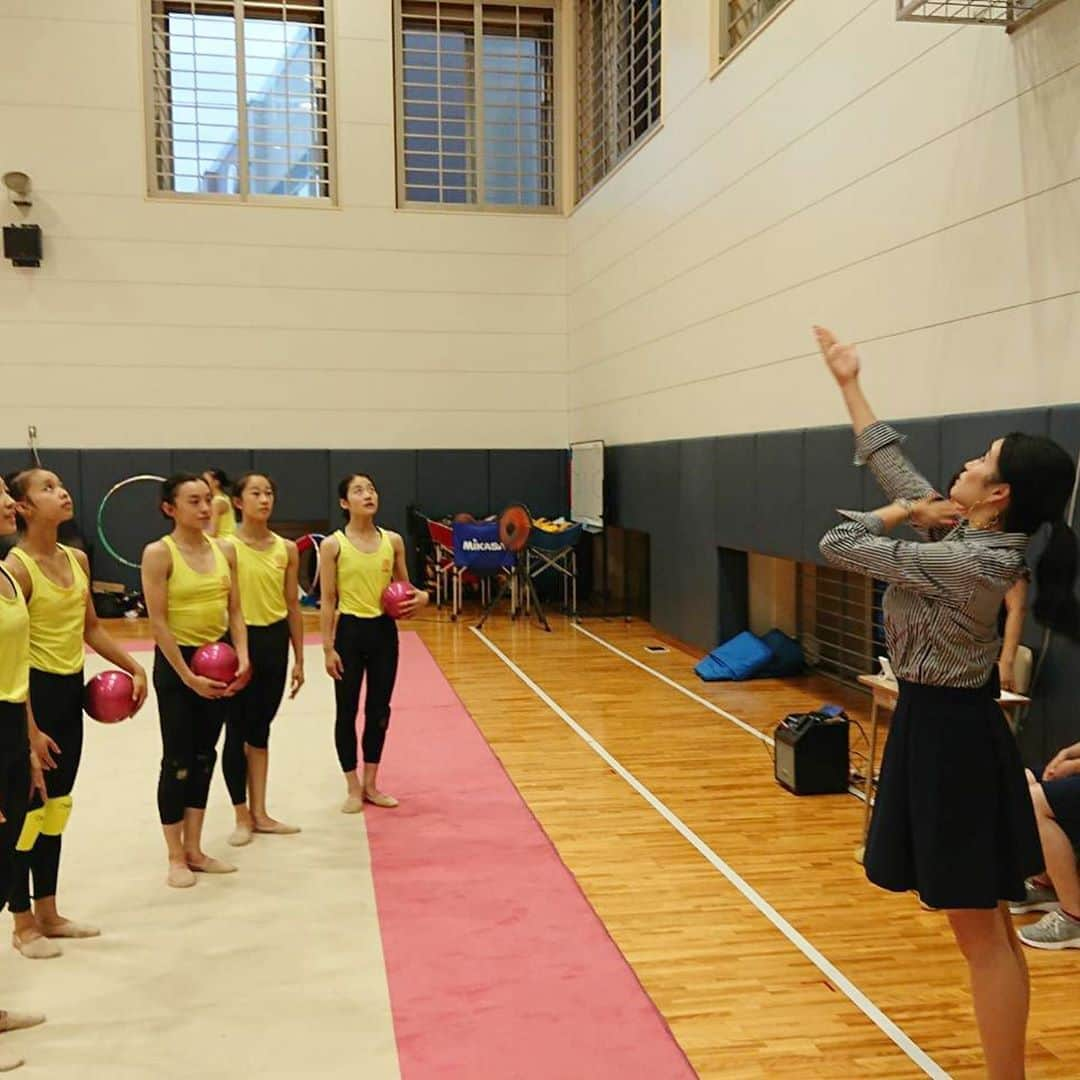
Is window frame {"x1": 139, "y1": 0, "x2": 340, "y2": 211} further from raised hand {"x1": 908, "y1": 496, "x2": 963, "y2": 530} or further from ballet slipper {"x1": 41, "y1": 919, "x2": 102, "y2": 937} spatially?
raised hand {"x1": 908, "y1": 496, "x2": 963, "y2": 530}

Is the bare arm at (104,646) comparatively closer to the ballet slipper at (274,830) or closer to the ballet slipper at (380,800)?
the ballet slipper at (274,830)

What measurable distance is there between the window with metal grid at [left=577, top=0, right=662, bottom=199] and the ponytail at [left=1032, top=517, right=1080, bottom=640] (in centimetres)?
798

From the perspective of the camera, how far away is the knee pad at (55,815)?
3258 mm

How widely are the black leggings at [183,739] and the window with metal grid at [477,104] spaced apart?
9145mm

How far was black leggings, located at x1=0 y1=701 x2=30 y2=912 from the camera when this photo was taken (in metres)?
2.60

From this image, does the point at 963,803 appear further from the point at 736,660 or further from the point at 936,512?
the point at 736,660

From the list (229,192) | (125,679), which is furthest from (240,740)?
(229,192)

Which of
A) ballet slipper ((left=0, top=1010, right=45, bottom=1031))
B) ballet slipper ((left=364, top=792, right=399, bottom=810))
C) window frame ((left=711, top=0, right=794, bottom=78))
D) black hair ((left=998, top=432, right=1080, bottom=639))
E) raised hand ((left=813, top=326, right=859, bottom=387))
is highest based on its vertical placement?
window frame ((left=711, top=0, right=794, bottom=78))

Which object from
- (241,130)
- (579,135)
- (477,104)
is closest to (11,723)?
(241,130)

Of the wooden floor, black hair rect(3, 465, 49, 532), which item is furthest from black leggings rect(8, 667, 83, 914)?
the wooden floor

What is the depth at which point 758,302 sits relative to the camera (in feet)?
23.9

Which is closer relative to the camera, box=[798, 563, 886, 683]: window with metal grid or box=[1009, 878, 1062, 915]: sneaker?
box=[1009, 878, 1062, 915]: sneaker

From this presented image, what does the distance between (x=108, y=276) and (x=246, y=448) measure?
2.24 metres

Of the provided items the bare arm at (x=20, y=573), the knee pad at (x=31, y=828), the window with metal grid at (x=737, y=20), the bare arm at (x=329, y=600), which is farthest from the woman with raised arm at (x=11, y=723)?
the window with metal grid at (x=737, y=20)
